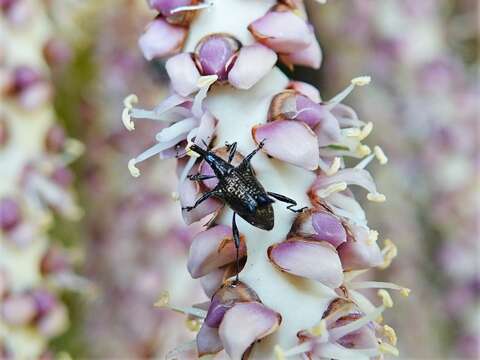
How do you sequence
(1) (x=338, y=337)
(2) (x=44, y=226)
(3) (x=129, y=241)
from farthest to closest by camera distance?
(3) (x=129, y=241) → (2) (x=44, y=226) → (1) (x=338, y=337)

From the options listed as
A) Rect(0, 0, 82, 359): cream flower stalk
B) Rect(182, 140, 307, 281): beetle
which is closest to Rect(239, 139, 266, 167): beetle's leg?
Rect(182, 140, 307, 281): beetle

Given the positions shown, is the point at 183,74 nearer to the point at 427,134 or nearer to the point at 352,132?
the point at 352,132

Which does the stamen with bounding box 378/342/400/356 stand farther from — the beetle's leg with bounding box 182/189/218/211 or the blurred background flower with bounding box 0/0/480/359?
the blurred background flower with bounding box 0/0/480/359

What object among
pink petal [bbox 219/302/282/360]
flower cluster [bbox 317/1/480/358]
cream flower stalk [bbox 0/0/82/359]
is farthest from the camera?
flower cluster [bbox 317/1/480/358]

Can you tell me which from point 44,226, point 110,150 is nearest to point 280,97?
point 44,226

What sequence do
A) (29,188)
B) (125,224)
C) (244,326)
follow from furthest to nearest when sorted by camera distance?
(125,224), (29,188), (244,326)

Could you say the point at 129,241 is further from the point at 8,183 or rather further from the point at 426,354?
the point at 426,354

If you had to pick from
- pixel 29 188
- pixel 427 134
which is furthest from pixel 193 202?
pixel 427 134
